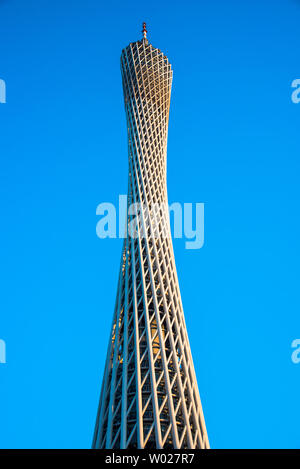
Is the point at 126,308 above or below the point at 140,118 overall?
below

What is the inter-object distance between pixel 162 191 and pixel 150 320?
11.0 meters

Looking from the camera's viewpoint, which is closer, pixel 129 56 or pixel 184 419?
pixel 184 419

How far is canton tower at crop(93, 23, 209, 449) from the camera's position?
23.8m

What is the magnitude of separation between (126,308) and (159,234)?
6.06 m

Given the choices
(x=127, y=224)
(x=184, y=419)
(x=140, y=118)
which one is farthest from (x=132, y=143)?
(x=184, y=419)

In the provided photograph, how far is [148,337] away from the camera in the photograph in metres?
26.3

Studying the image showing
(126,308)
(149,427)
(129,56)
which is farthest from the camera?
(129,56)

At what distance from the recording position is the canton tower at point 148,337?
78.1ft

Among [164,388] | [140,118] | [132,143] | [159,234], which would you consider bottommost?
[164,388]
